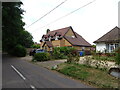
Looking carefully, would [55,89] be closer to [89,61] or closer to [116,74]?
[116,74]

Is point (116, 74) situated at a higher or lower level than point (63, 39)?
lower

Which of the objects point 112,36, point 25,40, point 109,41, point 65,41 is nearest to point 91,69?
point 109,41

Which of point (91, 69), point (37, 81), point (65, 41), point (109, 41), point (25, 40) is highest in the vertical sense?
point (25, 40)

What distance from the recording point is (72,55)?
1398cm

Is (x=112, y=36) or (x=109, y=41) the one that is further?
(x=112, y=36)

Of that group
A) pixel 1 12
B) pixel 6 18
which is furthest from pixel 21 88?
pixel 6 18

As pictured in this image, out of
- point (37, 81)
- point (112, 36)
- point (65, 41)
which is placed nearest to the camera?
point (37, 81)

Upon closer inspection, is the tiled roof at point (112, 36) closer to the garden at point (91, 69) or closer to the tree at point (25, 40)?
the garden at point (91, 69)

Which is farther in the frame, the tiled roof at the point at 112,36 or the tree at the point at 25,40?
the tree at the point at 25,40

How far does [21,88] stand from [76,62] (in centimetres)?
803

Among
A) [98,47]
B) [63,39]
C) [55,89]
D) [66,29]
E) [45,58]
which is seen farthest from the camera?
[66,29]

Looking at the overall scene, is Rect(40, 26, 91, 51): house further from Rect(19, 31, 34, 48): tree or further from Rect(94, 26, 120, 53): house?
Rect(94, 26, 120, 53): house

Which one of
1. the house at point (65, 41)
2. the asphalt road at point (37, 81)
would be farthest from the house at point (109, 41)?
the asphalt road at point (37, 81)

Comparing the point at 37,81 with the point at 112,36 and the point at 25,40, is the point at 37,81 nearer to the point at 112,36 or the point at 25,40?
the point at 112,36
